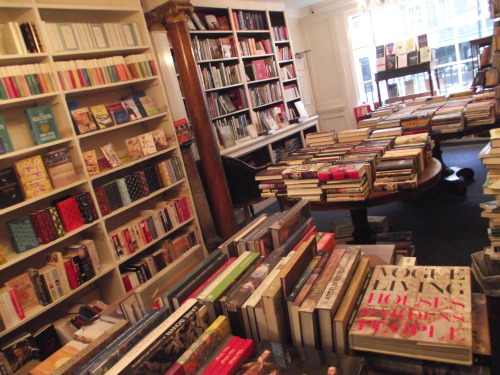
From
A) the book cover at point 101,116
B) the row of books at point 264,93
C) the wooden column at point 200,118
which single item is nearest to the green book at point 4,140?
the book cover at point 101,116

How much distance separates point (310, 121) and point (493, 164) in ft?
11.7

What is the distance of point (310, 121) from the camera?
17.2ft

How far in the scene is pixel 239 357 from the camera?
88 centimetres

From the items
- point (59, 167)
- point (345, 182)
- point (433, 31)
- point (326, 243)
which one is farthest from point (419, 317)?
point (433, 31)

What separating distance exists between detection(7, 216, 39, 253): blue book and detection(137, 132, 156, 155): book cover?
36.8 inches

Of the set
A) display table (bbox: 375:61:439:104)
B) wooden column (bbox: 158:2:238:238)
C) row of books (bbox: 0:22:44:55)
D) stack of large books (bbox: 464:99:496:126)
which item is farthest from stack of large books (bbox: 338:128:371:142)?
Answer: display table (bbox: 375:61:439:104)

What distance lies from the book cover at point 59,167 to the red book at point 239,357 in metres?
1.83

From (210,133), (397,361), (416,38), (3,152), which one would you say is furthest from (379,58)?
(397,361)

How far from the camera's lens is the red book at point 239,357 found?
850 mm

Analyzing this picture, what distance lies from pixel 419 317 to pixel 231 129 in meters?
3.36

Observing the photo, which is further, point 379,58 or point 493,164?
point 379,58

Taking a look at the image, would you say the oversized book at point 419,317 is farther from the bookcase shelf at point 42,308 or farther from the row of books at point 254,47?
the row of books at point 254,47

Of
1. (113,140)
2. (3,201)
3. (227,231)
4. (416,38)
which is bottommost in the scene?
(227,231)

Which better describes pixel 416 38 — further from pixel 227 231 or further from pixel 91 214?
pixel 91 214
